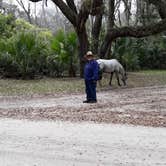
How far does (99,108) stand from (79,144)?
6311mm

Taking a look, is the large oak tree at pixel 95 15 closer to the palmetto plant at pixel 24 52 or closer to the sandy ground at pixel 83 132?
the palmetto plant at pixel 24 52

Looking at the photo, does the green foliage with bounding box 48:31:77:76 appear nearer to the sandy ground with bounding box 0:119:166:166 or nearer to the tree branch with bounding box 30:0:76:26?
the tree branch with bounding box 30:0:76:26

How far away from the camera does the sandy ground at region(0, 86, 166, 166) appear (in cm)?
831

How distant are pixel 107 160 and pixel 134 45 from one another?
1345 inches

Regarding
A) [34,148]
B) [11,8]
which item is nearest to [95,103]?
[34,148]

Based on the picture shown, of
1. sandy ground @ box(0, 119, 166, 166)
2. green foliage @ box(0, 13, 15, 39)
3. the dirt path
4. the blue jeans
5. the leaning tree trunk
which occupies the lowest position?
the dirt path

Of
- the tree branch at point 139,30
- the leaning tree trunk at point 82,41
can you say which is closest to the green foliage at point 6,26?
the leaning tree trunk at point 82,41

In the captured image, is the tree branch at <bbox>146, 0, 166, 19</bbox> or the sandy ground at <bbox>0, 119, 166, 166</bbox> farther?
the tree branch at <bbox>146, 0, 166, 19</bbox>

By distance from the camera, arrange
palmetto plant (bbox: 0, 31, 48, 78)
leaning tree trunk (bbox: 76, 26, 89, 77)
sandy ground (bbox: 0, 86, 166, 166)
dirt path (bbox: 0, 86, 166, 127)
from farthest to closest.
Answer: leaning tree trunk (bbox: 76, 26, 89, 77)
palmetto plant (bbox: 0, 31, 48, 78)
dirt path (bbox: 0, 86, 166, 127)
sandy ground (bbox: 0, 86, 166, 166)

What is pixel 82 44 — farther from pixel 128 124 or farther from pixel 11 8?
pixel 11 8

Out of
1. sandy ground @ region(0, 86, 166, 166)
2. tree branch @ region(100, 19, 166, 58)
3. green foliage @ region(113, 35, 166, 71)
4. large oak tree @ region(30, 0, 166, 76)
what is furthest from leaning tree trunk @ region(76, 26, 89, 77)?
sandy ground @ region(0, 86, 166, 166)

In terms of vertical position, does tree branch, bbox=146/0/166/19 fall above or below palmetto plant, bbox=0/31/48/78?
above

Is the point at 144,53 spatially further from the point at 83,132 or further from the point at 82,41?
the point at 83,132

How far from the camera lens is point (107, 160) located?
816 cm
